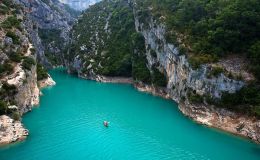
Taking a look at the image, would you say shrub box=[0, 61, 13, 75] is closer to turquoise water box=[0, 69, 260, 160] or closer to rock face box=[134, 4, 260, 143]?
turquoise water box=[0, 69, 260, 160]

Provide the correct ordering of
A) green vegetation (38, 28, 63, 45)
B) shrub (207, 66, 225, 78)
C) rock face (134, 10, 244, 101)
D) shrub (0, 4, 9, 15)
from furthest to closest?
green vegetation (38, 28, 63, 45)
shrub (0, 4, 9, 15)
shrub (207, 66, 225, 78)
rock face (134, 10, 244, 101)

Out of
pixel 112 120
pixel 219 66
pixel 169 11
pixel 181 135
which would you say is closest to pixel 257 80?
pixel 219 66

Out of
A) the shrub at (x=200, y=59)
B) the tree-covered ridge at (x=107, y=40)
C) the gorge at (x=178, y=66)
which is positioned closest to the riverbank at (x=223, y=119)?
the gorge at (x=178, y=66)

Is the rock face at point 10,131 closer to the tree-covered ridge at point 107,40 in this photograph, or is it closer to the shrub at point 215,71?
the shrub at point 215,71

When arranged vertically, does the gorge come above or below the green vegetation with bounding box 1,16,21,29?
below

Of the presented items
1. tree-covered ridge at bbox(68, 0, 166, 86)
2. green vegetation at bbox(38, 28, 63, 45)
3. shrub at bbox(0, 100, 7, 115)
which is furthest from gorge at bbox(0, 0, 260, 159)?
green vegetation at bbox(38, 28, 63, 45)

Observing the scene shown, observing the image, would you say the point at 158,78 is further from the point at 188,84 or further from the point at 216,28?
the point at 216,28

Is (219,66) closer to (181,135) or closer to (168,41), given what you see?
(181,135)
